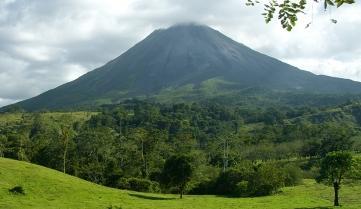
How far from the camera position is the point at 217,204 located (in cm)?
6619

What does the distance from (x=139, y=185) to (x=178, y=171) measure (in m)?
20.2

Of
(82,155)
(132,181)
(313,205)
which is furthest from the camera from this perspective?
(82,155)

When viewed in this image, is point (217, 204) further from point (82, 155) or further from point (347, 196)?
point (82, 155)

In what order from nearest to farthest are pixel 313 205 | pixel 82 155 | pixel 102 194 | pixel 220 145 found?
1. pixel 313 205
2. pixel 102 194
3. pixel 82 155
4. pixel 220 145

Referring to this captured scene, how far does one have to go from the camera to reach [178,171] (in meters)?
82.6

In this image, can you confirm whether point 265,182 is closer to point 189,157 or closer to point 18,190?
point 189,157

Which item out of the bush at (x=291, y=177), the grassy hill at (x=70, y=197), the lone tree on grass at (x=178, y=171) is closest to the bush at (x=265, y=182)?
the bush at (x=291, y=177)

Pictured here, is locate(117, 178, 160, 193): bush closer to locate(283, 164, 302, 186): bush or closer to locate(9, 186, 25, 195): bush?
Answer: locate(283, 164, 302, 186): bush

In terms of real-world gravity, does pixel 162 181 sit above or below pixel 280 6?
below

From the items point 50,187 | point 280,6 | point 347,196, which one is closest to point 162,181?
point 50,187

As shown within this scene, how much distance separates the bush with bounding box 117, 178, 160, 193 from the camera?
99.8 m

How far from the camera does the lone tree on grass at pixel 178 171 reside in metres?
81.9

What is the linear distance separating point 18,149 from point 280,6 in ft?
366

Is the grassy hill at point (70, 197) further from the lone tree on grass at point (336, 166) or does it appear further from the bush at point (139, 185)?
the bush at point (139, 185)
